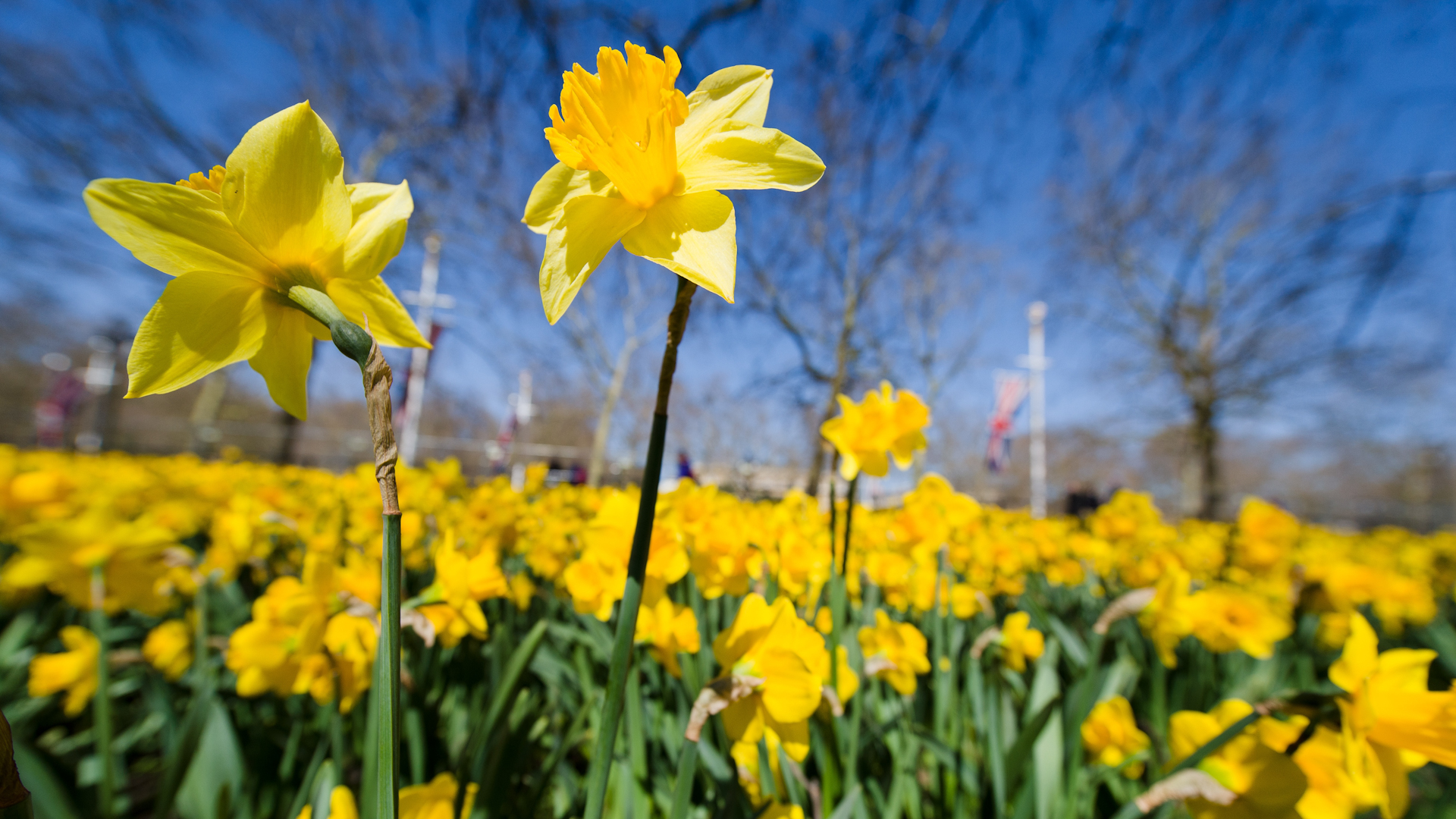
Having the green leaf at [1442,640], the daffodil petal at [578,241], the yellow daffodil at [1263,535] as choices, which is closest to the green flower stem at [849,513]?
the daffodil petal at [578,241]

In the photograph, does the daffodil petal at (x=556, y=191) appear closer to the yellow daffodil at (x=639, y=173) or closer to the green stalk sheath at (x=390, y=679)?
the yellow daffodil at (x=639, y=173)

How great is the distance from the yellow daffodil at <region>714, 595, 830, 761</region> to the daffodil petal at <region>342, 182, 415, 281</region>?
0.56 meters

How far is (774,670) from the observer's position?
757 mm

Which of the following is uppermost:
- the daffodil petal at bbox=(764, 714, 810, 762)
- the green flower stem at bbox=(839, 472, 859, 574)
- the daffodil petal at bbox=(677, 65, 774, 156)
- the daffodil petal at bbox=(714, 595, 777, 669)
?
the daffodil petal at bbox=(677, 65, 774, 156)

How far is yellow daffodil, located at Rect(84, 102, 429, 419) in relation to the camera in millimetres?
480

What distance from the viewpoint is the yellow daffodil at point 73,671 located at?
1.79m

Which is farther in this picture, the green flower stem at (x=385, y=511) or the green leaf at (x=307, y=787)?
the green leaf at (x=307, y=787)

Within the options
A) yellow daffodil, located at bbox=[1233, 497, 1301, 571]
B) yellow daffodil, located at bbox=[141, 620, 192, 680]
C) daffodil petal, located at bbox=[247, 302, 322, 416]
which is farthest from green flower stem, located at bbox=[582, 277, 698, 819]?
yellow daffodil, located at bbox=[1233, 497, 1301, 571]

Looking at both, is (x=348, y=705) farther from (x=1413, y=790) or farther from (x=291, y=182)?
(x=1413, y=790)

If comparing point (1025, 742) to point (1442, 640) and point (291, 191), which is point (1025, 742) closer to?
point (291, 191)

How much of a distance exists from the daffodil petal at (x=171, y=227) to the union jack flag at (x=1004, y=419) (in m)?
19.1

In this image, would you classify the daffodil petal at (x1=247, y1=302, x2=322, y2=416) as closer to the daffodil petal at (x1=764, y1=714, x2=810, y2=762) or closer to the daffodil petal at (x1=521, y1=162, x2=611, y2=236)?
the daffodil petal at (x1=521, y1=162, x2=611, y2=236)

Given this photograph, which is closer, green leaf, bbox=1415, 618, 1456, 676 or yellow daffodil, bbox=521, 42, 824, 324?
yellow daffodil, bbox=521, 42, 824, 324

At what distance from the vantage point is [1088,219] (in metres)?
13.8
